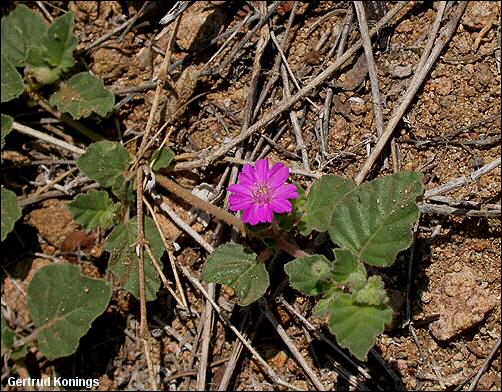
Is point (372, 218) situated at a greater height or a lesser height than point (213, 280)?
greater

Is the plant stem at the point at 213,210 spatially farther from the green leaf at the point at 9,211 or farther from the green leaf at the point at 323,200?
the green leaf at the point at 9,211

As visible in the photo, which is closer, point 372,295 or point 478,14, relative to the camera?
point 372,295

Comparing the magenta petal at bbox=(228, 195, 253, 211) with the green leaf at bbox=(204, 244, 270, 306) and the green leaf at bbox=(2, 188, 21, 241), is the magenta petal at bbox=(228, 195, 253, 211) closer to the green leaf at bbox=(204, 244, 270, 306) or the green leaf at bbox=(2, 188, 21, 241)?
the green leaf at bbox=(204, 244, 270, 306)

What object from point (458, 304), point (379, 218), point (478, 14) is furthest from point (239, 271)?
point (478, 14)

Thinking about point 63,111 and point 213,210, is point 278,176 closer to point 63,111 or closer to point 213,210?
point 213,210

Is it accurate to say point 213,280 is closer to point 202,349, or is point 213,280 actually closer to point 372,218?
point 202,349

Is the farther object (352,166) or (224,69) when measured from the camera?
(224,69)

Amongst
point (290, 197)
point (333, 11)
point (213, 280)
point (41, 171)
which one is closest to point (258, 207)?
point (290, 197)
